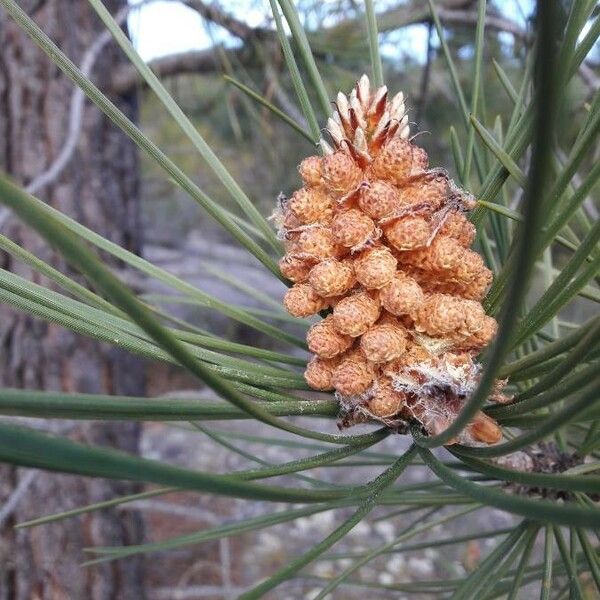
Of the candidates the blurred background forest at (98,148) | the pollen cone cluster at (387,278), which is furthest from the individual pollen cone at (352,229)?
the blurred background forest at (98,148)

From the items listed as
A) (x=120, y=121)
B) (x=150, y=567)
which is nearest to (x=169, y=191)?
(x=150, y=567)

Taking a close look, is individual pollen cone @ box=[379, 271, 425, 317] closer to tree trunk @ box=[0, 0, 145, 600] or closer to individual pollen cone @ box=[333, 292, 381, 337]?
individual pollen cone @ box=[333, 292, 381, 337]

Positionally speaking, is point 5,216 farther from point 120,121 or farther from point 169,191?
point 169,191

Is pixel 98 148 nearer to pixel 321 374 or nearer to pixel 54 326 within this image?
pixel 54 326

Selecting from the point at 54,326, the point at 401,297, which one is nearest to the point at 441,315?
the point at 401,297

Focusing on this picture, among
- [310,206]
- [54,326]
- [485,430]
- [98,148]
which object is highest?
[98,148]

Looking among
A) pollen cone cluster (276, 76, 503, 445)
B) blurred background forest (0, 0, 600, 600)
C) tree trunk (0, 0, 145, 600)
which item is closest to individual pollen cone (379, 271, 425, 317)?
pollen cone cluster (276, 76, 503, 445)

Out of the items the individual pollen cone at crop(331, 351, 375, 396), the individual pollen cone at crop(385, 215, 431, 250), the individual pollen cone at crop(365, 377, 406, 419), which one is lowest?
the individual pollen cone at crop(365, 377, 406, 419)
